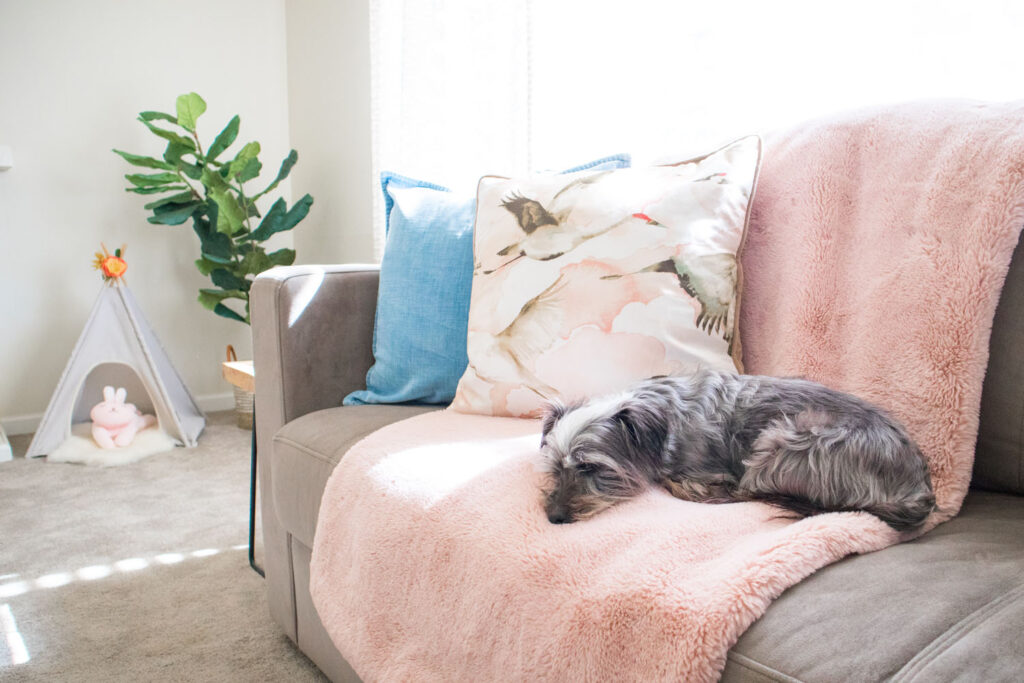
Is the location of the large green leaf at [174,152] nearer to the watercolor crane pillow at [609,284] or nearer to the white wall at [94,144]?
the white wall at [94,144]

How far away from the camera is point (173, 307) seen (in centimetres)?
352

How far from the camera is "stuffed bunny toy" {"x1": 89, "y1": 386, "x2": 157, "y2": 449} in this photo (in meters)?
2.86

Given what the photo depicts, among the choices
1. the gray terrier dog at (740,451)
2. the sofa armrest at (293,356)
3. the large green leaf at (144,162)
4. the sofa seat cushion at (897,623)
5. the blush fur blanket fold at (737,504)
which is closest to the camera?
the sofa seat cushion at (897,623)

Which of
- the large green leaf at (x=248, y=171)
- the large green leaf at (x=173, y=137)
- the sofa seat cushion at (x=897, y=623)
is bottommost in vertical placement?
the sofa seat cushion at (x=897, y=623)

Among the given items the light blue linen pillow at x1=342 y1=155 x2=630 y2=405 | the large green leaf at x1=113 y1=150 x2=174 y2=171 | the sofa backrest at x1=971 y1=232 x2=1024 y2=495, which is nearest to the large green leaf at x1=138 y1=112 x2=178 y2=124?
the large green leaf at x1=113 y1=150 x2=174 y2=171

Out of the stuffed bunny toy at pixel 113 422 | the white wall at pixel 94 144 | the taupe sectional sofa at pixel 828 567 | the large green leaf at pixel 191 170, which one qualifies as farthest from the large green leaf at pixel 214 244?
the taupe sectional sofa at pixel 828 567

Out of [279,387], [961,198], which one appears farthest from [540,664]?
[279,387]

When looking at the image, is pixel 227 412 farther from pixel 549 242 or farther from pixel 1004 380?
pixel 1004 380

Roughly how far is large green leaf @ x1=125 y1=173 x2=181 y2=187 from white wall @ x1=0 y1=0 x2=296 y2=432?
13.5 inches

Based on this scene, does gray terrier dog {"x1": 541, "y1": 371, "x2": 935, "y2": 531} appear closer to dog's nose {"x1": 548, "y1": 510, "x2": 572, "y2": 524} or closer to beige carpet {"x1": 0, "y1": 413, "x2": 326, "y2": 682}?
dog's nose {"x1": 548, "y1": 510, "x2": 572, "y2": 524}

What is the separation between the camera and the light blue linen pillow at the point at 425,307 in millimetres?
1563

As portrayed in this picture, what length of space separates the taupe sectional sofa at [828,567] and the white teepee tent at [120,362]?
61.9 inches

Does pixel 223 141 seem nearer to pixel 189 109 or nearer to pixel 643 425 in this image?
pixel 189 109

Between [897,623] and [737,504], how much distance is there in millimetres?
274
